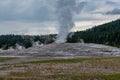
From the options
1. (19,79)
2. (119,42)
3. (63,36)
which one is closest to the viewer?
(19,79)

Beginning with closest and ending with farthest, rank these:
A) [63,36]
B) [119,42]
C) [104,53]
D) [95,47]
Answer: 1. [104,53]
2. [95,47]
3. [63,36]
4. [119,42]

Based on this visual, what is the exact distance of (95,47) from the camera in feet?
408

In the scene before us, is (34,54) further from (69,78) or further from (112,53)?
(69,78)

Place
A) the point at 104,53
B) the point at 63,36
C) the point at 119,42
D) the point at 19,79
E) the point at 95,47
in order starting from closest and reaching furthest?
the point at 19,79, the point at 104,53, the point at 95,47, the point at 63,36, the point at 119,42

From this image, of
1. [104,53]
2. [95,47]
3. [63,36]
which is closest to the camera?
[104,53]

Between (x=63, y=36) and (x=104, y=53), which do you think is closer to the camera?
(x=104, y=53)

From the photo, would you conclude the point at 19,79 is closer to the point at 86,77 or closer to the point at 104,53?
the point at 86,77

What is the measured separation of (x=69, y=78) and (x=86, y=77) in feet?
8.13

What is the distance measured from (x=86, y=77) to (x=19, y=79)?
8.94 meters

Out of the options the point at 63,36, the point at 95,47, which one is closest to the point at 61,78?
the point at 95,47

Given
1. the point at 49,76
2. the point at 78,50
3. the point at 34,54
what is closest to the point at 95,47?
the point at 78,50

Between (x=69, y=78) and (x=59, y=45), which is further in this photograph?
(x=59, y=45)

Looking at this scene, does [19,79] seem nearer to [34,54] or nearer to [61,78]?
[61,78]

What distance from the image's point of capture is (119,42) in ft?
653
